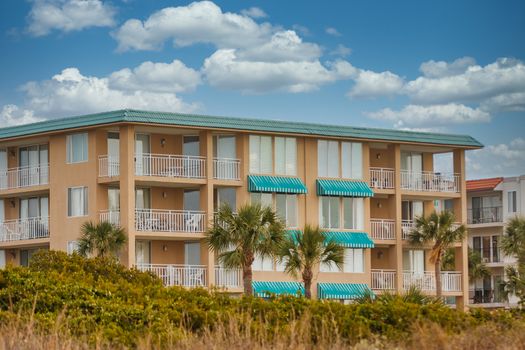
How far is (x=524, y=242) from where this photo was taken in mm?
83062

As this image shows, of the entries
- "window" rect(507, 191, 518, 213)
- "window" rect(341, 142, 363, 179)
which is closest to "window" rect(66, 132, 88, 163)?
"window" rect(341, 142, 363, 179)

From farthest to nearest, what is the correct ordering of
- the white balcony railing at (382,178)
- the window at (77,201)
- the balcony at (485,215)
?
the balcony at (485,215)
the white balcony railing at (382,178)
the window at (77,201)

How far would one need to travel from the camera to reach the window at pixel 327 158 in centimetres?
6738

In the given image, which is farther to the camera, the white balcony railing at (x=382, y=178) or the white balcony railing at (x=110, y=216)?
the white balcony railing at (x=382, y=178)

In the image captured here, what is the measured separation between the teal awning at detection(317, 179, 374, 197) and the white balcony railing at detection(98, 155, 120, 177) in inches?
406

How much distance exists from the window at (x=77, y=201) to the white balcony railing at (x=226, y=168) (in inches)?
241

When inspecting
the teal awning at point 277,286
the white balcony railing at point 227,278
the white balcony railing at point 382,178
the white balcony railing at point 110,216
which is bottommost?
the teal awning at point 277,286

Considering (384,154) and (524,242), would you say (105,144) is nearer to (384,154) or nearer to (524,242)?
(384,154)

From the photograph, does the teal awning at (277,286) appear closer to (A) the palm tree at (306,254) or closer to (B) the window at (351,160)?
(A) the palm tree at (306,254)

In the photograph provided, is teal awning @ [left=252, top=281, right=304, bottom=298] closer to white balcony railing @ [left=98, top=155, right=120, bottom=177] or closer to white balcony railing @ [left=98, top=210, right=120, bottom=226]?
white balcony railing @ [left=98, top=210, right=120, bottom=226]

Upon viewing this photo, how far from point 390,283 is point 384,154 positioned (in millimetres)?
7217

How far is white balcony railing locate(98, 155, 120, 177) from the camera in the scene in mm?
62244

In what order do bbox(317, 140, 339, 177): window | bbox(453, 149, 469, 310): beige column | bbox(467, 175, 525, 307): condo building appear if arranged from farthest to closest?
bbox(467, 175, 525, 307): condo building, bbox(453, 149, 469, 310): beige column, bbox(317, 140, 339, 177): window

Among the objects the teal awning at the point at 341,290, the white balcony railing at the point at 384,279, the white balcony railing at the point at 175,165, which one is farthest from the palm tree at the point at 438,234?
the white balcony railing at the point at 175,165
